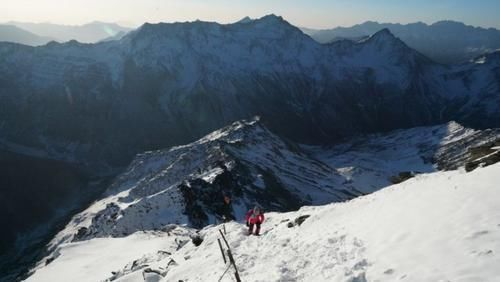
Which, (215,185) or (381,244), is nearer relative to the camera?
(381,244)

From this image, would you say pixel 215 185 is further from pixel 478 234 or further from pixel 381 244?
pixel 478 234

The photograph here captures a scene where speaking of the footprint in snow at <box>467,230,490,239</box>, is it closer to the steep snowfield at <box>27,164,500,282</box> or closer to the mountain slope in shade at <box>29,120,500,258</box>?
the steep snowfield at <box>27,164,500,282</box>

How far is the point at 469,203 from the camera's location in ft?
62.8

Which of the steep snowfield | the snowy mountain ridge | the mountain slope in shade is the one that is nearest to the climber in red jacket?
the steep snowfield

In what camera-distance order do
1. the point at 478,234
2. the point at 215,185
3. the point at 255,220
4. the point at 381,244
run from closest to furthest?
the point at 478,234, the point at 381,244, the point at 255,220, the point at 215,185

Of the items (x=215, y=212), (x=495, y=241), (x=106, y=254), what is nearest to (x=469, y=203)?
(x=495, y=241)

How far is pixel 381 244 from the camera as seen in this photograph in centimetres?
1856

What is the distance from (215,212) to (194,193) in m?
5.72

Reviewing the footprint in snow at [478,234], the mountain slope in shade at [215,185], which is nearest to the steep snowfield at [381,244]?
the footprint in snow at [478,234]

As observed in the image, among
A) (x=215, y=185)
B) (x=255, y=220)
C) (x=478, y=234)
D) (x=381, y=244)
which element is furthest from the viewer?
(x=215, y=185)

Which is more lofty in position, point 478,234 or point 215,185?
point 478,234

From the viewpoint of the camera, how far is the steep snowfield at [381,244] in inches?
604

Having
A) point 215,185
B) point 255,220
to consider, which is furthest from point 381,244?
point 215,185

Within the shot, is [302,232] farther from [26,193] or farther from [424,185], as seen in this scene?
[26,193]
